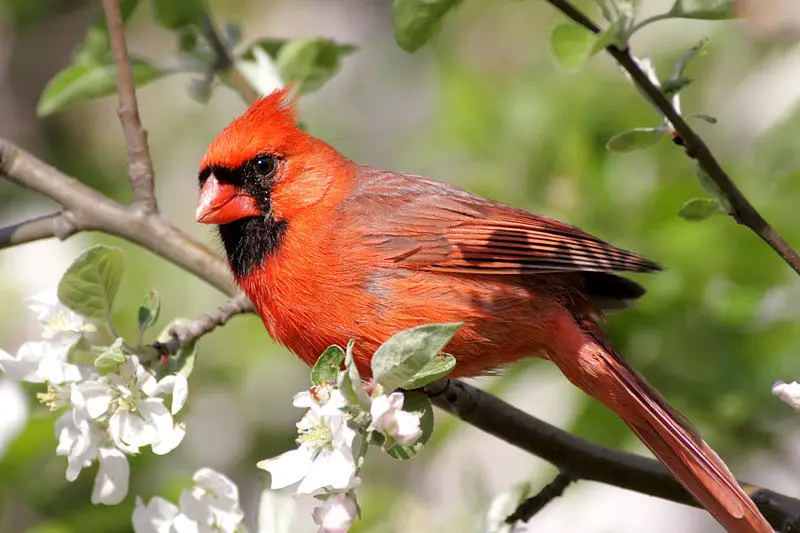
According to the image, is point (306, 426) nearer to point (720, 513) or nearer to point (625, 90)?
point (720, 513)

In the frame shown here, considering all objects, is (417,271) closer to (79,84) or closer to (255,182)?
(255,182)

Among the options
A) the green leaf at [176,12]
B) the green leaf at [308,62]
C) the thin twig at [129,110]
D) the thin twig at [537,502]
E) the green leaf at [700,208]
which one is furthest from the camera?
the green leaf at [308,62]

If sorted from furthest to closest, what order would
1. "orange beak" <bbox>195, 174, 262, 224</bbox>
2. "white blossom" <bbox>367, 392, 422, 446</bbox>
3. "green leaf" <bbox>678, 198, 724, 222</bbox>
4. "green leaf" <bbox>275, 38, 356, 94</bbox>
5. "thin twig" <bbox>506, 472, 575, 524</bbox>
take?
"green leaf" <bbox>275, 38, 356, 94</bbox>
"orange beak" <bbox>195, 174, 262, 224</bbox>
"thin twig" <bbox>506, 472, 575, 524</bbox>
"green leaf" <bbox>678, 198, 724, 222</bbox>
"white blossom" <bbox>367, 392, 422, 446</bbox>

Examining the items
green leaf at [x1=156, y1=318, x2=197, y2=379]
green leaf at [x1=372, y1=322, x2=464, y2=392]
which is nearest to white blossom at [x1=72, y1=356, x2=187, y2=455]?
green leaf at [x1=156, y1=318, x2=197, y2=379]

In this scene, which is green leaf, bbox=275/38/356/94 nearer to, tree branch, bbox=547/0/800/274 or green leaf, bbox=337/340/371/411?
tree branch, bbox=547/0/800/274

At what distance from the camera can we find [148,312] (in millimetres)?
2422

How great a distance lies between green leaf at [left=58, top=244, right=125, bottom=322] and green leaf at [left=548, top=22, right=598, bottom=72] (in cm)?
100

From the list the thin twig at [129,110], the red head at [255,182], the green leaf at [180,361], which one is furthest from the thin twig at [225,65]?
the green leaf at [180,361]

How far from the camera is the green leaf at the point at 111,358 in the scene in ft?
7.25

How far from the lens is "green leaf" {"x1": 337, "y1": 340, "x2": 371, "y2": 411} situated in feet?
6.43

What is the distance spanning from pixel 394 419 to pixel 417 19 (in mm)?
806

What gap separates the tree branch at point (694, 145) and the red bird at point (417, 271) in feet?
1.65

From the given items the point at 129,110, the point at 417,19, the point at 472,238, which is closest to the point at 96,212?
the point at 129,110

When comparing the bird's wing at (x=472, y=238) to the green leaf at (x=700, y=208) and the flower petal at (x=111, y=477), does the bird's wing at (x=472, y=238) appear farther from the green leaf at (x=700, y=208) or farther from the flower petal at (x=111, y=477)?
the flower petal at (x=111, y=477)
